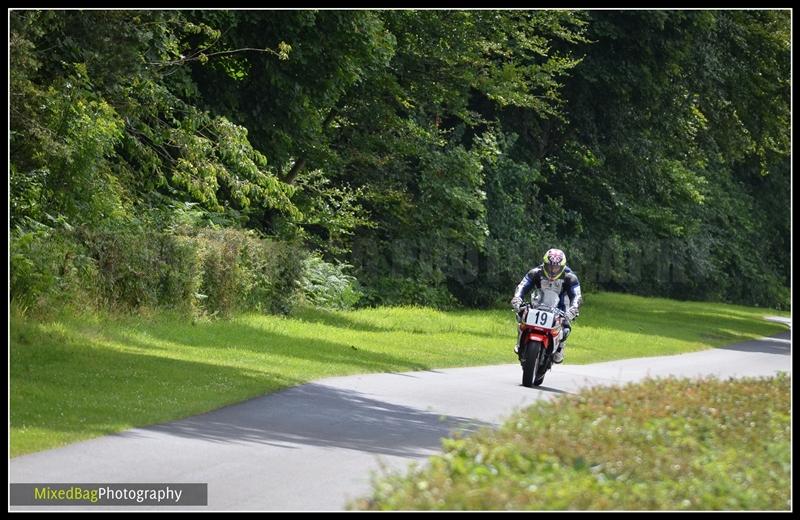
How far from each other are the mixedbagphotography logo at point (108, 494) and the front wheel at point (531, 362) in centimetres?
1109

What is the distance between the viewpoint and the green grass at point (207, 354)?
14680 mm

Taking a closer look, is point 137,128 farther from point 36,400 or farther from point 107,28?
point 36,400

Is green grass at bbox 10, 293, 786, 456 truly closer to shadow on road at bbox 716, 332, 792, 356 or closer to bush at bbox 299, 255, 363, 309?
bush at bbox 299, 255, 363, 309

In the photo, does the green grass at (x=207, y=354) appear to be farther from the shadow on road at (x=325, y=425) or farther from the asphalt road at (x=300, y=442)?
the asphalt road at (x=300, y=442)

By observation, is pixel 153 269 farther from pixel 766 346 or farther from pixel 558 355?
pixel 766 346

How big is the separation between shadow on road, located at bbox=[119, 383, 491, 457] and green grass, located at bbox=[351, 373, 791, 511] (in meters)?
3.03

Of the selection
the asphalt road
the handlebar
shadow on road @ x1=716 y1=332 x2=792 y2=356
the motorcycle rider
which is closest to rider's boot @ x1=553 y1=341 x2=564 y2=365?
the motorcycle rider

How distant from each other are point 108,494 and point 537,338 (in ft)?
38.9

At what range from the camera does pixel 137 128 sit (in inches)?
1191

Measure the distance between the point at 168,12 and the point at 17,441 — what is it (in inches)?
453

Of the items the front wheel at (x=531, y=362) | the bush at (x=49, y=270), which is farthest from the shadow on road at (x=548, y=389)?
the bush at (x=49, y=270)

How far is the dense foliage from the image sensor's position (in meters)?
24.8

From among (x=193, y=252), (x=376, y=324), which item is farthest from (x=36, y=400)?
(x=376, y=324)

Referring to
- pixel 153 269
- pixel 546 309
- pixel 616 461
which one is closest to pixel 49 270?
pixel 153 269
